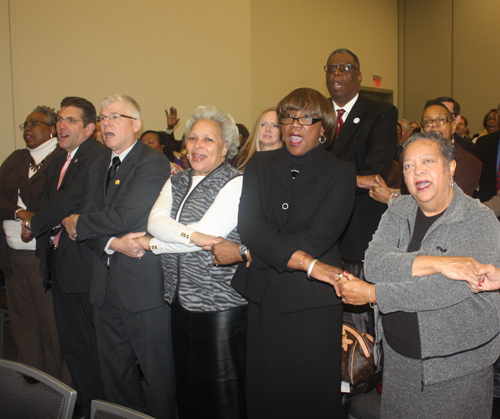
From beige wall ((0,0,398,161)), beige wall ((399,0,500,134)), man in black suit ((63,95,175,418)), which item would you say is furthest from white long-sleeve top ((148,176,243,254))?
beige wall ((399,0,500,134))

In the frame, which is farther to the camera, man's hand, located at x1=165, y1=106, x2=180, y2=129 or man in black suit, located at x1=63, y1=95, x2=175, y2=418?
man's hand, located at x1=165, y1=106, x2=180, y2=129

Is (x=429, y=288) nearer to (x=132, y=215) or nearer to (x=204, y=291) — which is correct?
(x=204, y=291)

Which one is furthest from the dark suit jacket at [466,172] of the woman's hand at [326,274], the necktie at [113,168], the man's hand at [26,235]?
the man's hand at [26,235]

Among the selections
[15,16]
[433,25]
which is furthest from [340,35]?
[15,16]

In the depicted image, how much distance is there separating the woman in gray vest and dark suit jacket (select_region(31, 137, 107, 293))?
682 millimetres

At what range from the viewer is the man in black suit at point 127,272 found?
2.39 metres

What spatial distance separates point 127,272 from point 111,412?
1298mm

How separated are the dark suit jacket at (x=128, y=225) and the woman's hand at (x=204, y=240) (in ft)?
1.62

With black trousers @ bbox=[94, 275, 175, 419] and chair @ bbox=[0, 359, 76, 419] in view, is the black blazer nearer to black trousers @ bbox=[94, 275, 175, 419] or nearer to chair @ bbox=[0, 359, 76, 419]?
black trousers @ bbox=[94, 275, 175, 419]

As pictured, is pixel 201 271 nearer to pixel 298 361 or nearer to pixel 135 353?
pixel 298 361

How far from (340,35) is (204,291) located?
8176 mm

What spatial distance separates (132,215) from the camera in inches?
94.1

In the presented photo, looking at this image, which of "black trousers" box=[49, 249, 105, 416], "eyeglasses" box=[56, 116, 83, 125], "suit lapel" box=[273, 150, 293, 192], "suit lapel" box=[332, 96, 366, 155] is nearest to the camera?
"suit lapel" box=[273, 150, 293, 192]

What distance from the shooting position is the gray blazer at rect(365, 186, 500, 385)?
61.4 inches
